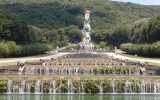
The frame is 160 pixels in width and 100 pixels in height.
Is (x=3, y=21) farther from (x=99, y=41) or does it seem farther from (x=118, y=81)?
(x=99, y=41)

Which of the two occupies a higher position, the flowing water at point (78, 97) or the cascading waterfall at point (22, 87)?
the cascading waterfall at point (22, 87)

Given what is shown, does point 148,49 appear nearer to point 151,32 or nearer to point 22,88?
point 151,32

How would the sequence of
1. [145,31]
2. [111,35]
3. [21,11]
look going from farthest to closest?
[21,11] → [111,35] → [145,31]

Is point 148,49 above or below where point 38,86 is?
above

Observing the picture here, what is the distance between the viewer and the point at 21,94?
3709 cm

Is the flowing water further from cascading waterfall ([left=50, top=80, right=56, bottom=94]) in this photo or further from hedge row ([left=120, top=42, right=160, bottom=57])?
hedge row ([left=120, top=42, right=160, bottom=57])

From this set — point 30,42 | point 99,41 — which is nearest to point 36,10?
point 99,41

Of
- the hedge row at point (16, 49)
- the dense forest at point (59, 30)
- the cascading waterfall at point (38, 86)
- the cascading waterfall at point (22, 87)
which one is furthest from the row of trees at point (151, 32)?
the cascading waterfall at point (22, 87)

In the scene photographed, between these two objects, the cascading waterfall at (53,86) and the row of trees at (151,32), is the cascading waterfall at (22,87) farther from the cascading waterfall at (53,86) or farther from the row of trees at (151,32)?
the row of trees at (151,32)

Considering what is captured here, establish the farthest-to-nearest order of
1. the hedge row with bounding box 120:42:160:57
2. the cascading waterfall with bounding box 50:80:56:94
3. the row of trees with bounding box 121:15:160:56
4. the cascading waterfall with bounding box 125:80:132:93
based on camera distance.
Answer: the row of trees with bounding box 121:15:160:56 < the hedge row with bounding box 120:42:160:57 < the cascading waterfall with bounding box 125:80:132:93 < the cascading waterfall with bounding box 50:80:56:94

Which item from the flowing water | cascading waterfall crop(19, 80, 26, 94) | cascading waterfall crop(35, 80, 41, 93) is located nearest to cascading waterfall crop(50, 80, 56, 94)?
cascading waterfall crop(35, 80, 41, 93)

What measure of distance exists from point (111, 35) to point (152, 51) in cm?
7667

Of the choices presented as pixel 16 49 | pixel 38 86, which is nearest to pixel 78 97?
pixel 38 86

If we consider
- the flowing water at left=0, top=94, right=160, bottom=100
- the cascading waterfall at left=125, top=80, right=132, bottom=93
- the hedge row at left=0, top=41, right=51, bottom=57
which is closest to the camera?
the flowing water at left=0, top=94, right=160, bottom=100
